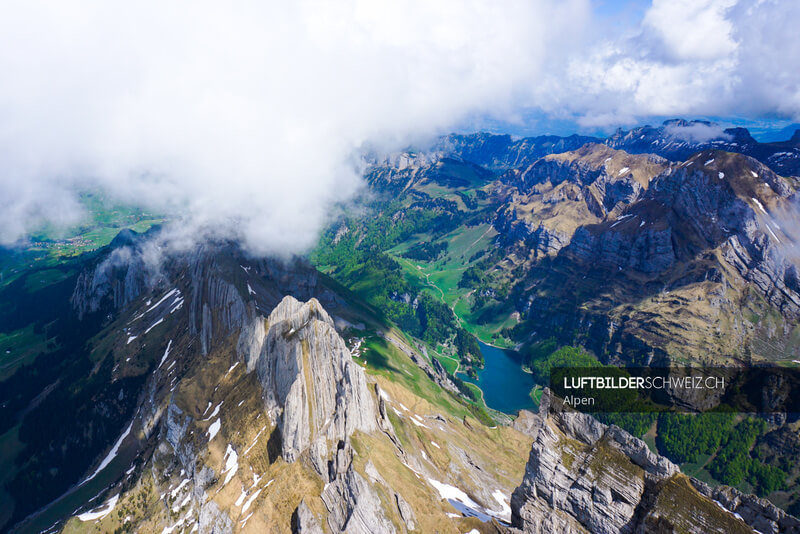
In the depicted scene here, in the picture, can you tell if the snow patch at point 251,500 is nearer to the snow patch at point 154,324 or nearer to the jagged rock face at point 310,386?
the jagged rock face at point 310,386

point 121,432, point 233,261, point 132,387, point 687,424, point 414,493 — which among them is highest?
point 414,493

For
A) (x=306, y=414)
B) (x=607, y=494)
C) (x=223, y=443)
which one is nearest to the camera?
(x=607, y=494)

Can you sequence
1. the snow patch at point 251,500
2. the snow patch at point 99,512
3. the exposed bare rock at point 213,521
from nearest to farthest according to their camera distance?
the exposed bare rock at point 213,521
the snow patch at point 251,500
the snow patch at point 99,512

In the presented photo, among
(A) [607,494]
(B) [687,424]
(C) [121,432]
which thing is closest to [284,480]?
(A) [607,494]

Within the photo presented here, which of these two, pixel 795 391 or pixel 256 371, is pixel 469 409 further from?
pixel 795 391

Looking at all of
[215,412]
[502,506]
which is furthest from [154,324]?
[502,506]

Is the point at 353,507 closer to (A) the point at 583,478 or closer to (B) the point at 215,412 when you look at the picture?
(A) the point at 583,478

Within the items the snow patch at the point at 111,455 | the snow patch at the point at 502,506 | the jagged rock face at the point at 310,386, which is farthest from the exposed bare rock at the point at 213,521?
the snow patch at the point at 111,455
